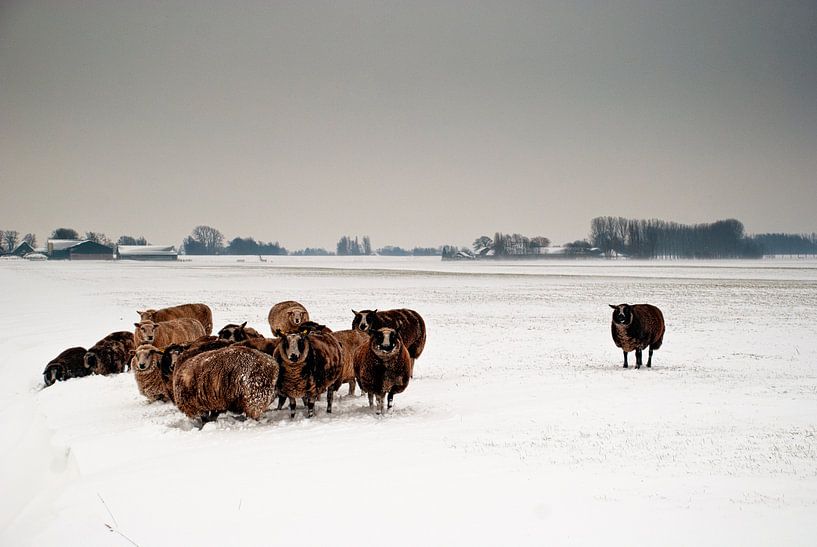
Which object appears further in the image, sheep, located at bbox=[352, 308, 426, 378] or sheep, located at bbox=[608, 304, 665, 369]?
sheep, located at bbox=[608, 304, 665, 369]

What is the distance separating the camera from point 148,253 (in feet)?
508

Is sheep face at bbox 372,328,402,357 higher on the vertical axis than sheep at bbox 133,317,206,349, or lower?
higher

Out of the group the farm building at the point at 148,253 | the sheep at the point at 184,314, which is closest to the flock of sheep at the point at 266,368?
the sheep at the point at 184,314

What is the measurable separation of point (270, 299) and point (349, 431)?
28.8 meters

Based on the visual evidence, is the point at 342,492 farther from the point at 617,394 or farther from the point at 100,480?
the point at 617,394

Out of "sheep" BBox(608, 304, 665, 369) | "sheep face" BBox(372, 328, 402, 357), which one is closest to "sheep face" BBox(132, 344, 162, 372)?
"sheep face" BBox(372, 328, 402, 357)

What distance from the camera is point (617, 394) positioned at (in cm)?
1220

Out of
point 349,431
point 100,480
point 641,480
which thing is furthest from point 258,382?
point 641,480

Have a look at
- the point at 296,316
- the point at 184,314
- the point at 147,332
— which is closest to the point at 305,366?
the point at 147,332

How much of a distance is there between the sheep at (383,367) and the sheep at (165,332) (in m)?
5.92

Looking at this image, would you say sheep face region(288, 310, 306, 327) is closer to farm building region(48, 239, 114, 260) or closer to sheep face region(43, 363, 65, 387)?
sheep face region(43, 363, 65, 387)

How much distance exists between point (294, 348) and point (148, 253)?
159 m

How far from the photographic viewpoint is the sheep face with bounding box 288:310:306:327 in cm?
1753

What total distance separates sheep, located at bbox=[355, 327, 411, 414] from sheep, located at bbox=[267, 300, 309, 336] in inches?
268
